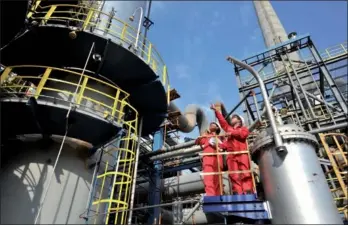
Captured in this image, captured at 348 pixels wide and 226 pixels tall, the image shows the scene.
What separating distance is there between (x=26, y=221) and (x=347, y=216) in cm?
795

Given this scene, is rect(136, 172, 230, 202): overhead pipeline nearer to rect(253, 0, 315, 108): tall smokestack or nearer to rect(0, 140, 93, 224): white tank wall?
rect(0, 140, 93, 224): white tank wall

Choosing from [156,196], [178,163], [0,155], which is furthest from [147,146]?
[0,155]

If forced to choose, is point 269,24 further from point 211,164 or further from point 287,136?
point 287,136

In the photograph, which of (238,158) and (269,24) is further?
(269,24)

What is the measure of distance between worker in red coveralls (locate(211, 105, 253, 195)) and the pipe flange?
45 cm

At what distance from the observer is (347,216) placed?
6898 millimetres

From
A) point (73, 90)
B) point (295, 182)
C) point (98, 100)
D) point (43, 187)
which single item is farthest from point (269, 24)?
point (43, 187)

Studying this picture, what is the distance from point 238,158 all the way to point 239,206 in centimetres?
106

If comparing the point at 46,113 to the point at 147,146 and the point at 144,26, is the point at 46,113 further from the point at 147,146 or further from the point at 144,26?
the point at 144,26

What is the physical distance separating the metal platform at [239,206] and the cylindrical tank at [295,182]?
0.16 meters

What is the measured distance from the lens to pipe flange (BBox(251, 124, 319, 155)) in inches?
169

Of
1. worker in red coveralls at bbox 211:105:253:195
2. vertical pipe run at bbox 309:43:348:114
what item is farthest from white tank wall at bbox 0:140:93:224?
vertical pipe run at bbox 309:43:348:114

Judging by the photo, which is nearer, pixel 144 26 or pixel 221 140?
pixel 221 140

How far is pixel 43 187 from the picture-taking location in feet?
20.8
